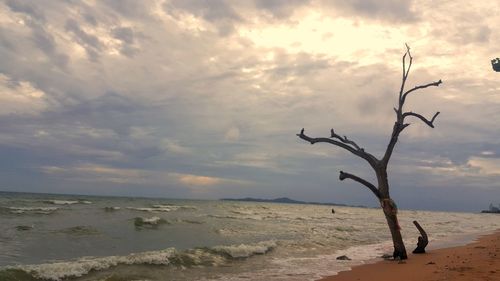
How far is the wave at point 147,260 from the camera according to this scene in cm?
1330

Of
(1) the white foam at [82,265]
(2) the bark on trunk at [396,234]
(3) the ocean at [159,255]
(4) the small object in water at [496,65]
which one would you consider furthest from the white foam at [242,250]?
(4) the small object in water at [496,65]

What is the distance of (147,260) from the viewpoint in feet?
52.0

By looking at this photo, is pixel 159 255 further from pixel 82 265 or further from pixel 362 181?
pixel 362 181

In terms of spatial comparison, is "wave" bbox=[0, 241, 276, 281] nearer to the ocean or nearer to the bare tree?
the ocean

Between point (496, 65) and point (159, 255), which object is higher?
point (496, 65)

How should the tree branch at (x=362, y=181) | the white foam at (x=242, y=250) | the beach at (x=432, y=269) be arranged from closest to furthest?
the beach at (x=432, y=269) → the tree branch at (x=362, y=181) → the white foam at (x=242, y=250)

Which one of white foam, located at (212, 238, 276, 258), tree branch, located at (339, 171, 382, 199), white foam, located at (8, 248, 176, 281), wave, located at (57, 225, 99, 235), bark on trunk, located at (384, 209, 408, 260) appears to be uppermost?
tree branch, located at (339, 171, 382, 199)

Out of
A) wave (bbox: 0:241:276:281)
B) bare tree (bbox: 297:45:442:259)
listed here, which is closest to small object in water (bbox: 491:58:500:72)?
bare tree (bbox: 297:45:442:259)

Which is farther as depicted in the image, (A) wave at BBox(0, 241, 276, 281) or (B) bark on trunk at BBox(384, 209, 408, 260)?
(B) bark on trunk at BBox(384, 209, 408, 260)

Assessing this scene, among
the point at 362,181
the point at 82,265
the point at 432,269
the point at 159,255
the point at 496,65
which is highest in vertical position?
the point at 496,65

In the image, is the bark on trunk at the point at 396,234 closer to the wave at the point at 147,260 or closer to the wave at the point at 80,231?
the wave at the point at 147,260

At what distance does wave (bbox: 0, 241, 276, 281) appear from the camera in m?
13.3

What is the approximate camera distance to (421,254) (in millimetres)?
17812

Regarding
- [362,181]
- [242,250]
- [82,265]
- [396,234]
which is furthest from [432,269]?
[82,265]
